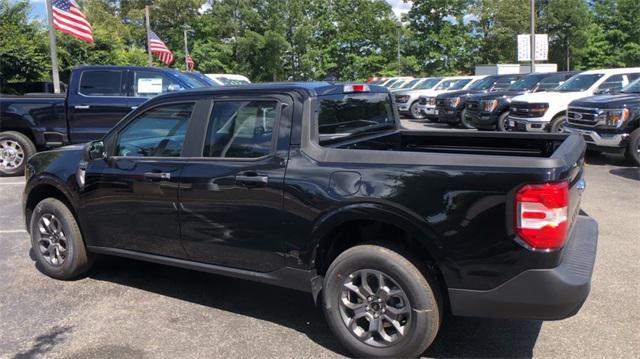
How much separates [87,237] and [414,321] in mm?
2939

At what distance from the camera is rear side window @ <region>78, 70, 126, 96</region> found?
9898 millimetres

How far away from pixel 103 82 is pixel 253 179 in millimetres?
7320

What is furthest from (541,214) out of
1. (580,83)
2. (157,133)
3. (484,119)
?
(484,119)

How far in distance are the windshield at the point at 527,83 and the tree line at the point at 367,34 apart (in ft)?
126

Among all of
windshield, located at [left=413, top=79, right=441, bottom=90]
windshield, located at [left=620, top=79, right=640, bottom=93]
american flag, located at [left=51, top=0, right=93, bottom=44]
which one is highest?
american flag, located at [left=51, top=0, right=93, bottom=44]

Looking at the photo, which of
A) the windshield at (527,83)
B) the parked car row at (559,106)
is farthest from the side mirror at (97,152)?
the windshield at (527,83)

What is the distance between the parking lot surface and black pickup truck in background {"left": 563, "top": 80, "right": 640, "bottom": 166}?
499 cm

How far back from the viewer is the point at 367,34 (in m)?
57.0

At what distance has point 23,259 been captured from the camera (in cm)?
556

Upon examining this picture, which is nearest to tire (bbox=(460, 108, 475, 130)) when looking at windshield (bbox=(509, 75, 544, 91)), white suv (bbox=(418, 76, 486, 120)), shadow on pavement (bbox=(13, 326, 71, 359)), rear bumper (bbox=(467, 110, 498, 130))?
rear bumper (bbox=(467, 110, 498, 130))

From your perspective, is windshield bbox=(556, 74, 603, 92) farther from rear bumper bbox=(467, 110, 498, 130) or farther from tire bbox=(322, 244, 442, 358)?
tire bbox=(322, 244, 442, 358)

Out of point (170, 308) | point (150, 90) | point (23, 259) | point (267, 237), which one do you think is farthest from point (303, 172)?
point (150, 90)

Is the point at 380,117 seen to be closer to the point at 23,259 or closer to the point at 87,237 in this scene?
the point at 87,237

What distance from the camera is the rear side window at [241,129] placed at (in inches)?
149
